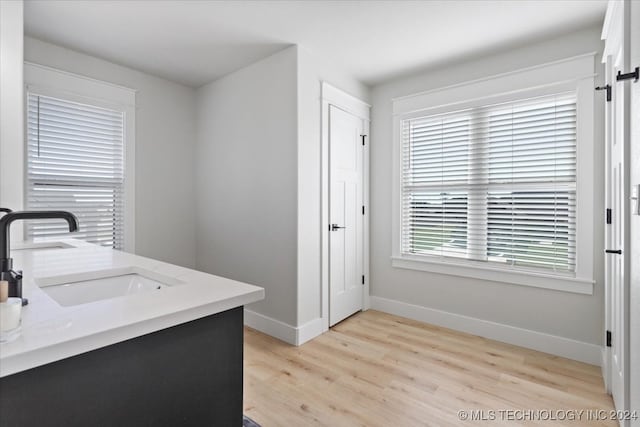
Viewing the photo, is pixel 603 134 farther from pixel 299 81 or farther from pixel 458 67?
pixel 299 81

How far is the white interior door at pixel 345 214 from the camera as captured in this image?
3.22m

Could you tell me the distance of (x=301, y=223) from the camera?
2855 mm

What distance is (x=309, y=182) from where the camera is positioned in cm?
294

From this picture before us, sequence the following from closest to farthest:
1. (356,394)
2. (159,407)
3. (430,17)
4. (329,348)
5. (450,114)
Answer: (159,407)
(356,394)
(430,17)
(329,348)
(450,114)

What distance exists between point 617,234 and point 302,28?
247 centimetres

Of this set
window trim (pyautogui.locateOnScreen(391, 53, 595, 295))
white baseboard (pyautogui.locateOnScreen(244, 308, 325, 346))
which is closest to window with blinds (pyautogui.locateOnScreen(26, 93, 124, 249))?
white baseboard (pyautogui.locateOnScreen(244, 308, 325, 346))

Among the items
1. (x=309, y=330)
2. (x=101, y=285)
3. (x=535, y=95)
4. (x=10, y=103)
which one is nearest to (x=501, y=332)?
(x=309, y=330)

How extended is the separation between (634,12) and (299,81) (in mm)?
2090

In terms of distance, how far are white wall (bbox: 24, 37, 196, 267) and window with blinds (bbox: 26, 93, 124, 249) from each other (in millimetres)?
201

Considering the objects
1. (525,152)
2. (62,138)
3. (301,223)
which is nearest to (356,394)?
(301,223)

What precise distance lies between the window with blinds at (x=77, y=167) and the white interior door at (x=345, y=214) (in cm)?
210

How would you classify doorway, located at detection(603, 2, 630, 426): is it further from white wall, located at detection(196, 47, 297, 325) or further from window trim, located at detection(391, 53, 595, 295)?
white wall, located at detection(196, 47, 297, 325)

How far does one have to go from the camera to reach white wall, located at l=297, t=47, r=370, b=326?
112 inches

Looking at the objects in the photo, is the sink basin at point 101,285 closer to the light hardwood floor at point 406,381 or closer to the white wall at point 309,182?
the light hardwood floor at point 406,381
